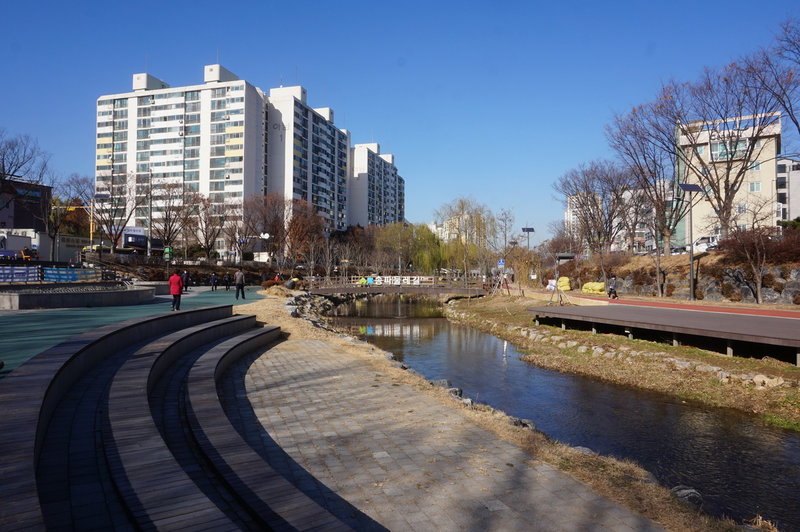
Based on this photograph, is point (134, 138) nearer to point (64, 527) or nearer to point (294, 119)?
point (294, 119)

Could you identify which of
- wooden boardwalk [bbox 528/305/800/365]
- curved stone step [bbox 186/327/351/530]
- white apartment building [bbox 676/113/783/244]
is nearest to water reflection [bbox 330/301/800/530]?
wooden boardwalk [bbox 528/305/800/365]

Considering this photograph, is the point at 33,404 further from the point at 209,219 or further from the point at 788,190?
the point at 788,190

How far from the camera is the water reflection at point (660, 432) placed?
286 inches

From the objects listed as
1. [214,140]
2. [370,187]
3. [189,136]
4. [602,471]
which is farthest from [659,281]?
[370,187]

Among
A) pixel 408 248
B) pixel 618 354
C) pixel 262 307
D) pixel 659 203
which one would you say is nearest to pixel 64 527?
pixel 618 354

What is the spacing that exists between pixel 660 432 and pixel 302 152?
9190 centimetres

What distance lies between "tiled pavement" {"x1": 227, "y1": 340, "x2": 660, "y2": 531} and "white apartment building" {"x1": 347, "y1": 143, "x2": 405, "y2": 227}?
111 metres

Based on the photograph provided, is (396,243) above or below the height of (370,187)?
below

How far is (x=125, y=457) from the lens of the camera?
14.5 feet

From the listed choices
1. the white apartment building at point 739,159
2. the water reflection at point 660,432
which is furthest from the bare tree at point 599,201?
the water reflection at point 660,432

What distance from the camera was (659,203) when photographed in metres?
35.6

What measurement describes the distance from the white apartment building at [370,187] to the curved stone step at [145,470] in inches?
4425

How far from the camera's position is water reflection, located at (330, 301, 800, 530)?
726 centimetres

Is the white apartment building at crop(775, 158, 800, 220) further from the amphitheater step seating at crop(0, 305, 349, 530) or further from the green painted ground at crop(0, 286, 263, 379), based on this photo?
the amphitheater step seating at crop(0, 305, 349, 530)
